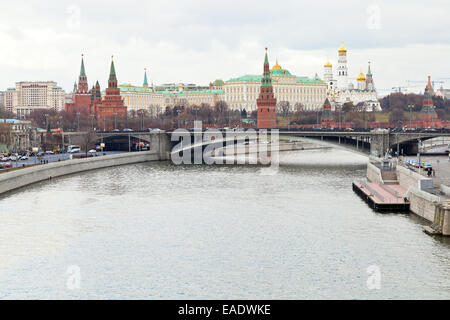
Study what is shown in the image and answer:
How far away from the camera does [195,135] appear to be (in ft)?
190

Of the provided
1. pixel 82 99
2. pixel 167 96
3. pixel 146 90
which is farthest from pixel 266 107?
pixel 167 96

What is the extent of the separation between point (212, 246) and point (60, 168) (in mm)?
21892

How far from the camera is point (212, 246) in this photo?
2066cm

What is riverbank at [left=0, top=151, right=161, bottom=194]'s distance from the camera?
3298 cm

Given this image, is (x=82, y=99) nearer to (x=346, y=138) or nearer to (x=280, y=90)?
(x=280, y=90)

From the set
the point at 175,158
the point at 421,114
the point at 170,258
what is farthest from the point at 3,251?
the point at 421,114

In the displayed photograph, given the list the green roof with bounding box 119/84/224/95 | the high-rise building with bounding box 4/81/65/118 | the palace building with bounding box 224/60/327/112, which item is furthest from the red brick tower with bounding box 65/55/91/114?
the high-rise building with bounding box 4/81/65/118

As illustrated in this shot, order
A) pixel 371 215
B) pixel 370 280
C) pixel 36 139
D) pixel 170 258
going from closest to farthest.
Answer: pixel 370 280 < pixel 170 258 < pixel 371 215 < pixel 36 139

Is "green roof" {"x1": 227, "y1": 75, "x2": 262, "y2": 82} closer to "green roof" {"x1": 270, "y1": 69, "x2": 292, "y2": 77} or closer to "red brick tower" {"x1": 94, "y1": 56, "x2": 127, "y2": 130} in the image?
"green roof" {"x1": 270, "y1": 69, "x2": 292, "y2": 77}

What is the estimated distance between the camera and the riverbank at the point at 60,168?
108 feet

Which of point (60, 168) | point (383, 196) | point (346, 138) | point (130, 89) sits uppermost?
point (130, 89)

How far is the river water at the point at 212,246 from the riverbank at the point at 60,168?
0.85 meters
